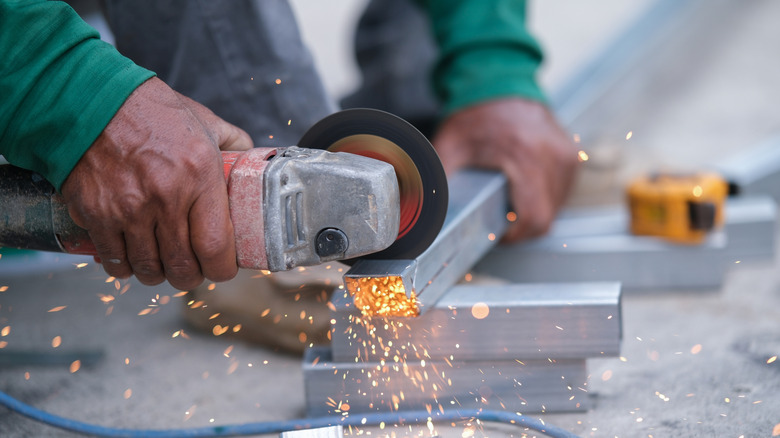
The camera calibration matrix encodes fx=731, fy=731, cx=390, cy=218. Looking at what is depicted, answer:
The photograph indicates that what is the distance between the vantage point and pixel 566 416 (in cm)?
147

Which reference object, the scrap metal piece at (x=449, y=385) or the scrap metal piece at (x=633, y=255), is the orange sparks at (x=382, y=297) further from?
the scrap metal piece at (x=633, y=255)

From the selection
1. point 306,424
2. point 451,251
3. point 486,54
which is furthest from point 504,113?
point 306,424

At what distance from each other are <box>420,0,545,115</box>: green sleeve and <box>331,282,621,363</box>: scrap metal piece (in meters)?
0.99

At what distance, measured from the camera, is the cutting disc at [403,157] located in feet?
4.23

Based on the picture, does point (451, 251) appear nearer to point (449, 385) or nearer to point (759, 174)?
point (449, 385)

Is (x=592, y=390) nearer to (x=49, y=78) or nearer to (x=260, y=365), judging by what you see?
(x=260, y=365)

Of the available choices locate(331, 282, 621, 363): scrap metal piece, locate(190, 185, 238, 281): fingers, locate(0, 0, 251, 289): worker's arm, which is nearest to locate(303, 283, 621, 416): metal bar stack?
locate(331, 282, 621, 363): scrap metal piece

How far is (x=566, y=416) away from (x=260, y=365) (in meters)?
0.78

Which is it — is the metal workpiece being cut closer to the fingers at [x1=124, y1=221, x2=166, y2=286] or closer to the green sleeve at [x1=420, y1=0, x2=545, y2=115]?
the fingers at [x1=124, y1=221, x2=166, y2=286]

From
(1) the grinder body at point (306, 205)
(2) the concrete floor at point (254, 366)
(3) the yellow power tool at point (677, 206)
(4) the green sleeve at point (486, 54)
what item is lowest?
(2) the concrete floor at point (254, 366)

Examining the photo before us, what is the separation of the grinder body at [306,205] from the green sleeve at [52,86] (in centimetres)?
12

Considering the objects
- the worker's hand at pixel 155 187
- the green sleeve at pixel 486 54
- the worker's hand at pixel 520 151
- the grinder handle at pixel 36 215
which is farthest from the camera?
the green sleeve at pixel 486 54

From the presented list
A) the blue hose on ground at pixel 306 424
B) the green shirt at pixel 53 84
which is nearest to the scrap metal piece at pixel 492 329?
the blue hose on ground at pixel 306 424

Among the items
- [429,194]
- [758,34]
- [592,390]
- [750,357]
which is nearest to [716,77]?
[758,34]
